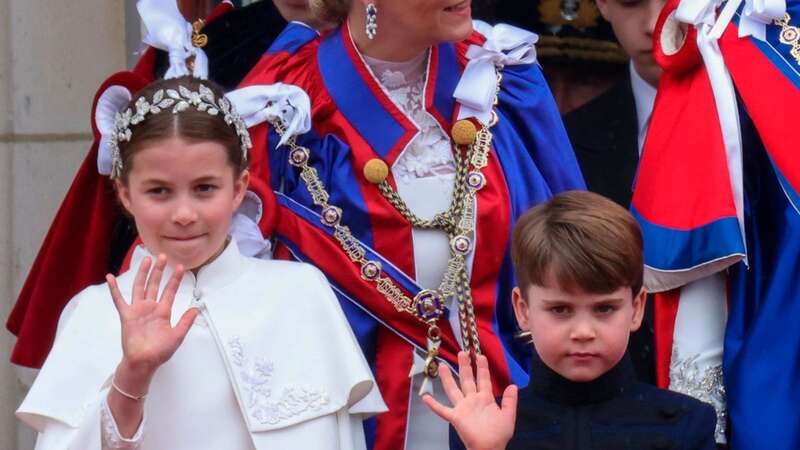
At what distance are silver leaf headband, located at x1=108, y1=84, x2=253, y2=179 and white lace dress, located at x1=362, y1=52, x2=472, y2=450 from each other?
1.43 feet

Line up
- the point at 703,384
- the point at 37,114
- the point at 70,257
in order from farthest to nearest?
the point at 37,114, the point at 70,257, the point at 703,384

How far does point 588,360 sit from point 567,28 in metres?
2.17

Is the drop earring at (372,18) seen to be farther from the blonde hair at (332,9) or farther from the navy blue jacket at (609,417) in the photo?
the navy blue jacket at (609,417)

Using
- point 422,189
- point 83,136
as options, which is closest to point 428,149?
point 422,189

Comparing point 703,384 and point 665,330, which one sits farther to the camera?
point 665,330

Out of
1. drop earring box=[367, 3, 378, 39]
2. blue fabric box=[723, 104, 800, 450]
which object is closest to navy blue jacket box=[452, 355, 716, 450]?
blue fabric box=[723, 104, 800, 450]

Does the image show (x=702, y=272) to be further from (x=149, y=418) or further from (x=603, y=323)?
(x=149, y=418)

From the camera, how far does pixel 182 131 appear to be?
377cm

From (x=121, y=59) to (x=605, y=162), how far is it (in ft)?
5.91

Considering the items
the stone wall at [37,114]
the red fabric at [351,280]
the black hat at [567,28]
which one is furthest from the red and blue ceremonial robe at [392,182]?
the stone wall at [37,114]

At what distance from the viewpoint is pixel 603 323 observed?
3.42 metres

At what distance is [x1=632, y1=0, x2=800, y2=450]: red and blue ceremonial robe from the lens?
12.2 feet

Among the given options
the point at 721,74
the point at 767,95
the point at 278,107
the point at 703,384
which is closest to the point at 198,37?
the point at 278,107

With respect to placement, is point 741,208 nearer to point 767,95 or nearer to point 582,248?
point 767,95
